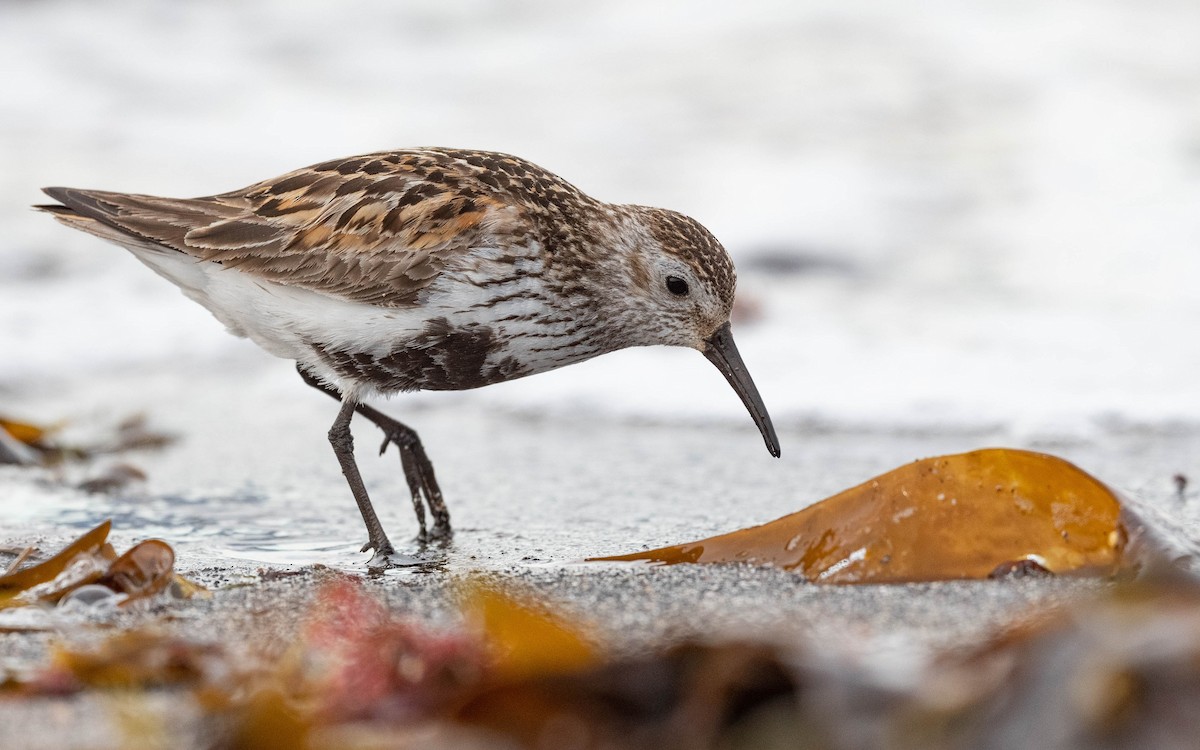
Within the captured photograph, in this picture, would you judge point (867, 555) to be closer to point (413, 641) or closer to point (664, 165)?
point (413, 641)

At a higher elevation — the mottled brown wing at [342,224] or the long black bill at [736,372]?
the mottled brown wing at [342,224]

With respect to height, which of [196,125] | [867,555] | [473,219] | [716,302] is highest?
[196,125]

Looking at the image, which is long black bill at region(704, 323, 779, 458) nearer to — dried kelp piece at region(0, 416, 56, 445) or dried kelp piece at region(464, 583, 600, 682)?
dried kelp piece at region(464, 583, 600, 682)

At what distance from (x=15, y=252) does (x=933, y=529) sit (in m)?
7.49


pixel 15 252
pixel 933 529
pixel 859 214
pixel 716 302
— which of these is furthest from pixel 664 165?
pixel 933 529

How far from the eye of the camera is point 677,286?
16.5 feet

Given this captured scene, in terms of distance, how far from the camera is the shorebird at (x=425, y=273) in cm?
475

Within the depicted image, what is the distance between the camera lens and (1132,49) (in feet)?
39.5

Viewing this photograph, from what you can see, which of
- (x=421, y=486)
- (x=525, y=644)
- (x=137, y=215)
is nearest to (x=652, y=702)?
(x=525, y=644)

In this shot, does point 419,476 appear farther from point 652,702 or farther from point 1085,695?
point 1085,695

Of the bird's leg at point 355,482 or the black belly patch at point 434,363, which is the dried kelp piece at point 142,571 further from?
the black belly patch at point 434,363

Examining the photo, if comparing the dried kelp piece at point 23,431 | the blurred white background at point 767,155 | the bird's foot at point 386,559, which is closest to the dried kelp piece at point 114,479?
the dried kelp piece at point 23,431

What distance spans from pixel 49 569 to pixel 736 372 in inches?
100.0

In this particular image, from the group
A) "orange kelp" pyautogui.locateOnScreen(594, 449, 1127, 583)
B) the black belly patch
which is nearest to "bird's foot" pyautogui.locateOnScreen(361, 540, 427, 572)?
the black belly patch
